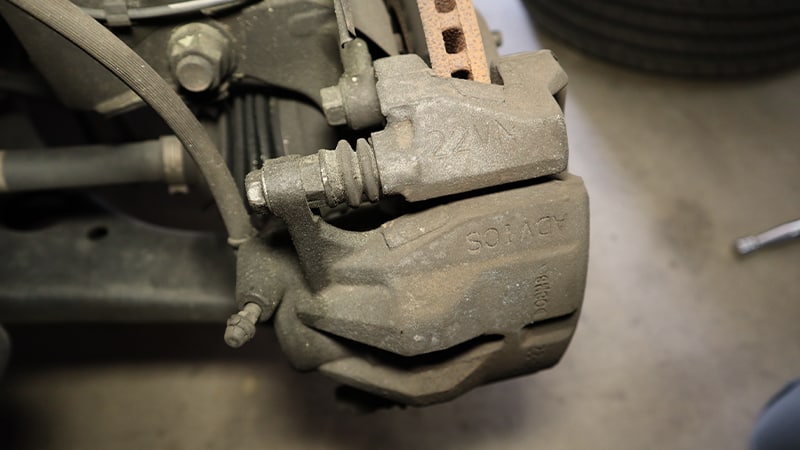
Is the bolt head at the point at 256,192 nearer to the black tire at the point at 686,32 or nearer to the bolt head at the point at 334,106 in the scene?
the bolt head at the point at 334,106

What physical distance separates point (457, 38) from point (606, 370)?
0.77 m

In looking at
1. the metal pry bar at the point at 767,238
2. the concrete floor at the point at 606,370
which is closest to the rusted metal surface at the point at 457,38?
the concrete floor at the point at 606,370

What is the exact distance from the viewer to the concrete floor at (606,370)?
3.59 feet

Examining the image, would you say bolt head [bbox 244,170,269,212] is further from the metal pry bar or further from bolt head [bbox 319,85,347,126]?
the metal pry bar

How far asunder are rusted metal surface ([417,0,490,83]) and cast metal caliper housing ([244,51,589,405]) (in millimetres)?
26

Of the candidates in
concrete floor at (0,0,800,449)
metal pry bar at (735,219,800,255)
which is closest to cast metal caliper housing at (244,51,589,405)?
concrete floor at (0,0,800,449)

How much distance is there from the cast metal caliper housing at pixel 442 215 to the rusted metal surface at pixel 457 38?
3 centimetres

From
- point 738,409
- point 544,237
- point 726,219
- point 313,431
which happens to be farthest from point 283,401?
point 726,219

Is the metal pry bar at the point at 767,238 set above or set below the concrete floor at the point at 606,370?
above

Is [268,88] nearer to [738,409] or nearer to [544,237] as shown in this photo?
[544,237]

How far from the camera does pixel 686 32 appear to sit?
56.4 inches

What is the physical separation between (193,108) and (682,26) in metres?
1.13

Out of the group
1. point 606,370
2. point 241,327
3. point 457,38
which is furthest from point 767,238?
point 241,327

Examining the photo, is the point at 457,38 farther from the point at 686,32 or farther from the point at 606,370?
the point at 686,32
